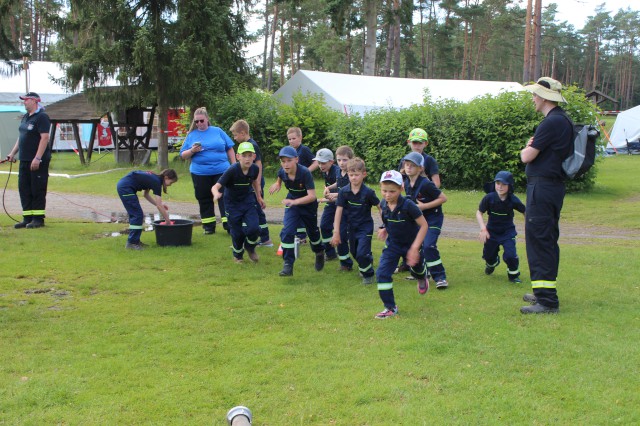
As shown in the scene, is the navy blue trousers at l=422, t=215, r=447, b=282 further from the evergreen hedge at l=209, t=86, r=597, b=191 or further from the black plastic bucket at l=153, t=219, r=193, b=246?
the evergreen hedge at l=209, t=86, r=597, b=191

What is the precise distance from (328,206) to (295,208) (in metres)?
0.82

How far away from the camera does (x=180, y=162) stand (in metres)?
25.9

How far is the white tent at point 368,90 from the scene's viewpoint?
25.3 m

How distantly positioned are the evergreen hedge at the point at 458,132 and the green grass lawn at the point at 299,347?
31.3ft

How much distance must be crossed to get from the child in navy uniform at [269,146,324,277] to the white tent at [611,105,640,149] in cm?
3376

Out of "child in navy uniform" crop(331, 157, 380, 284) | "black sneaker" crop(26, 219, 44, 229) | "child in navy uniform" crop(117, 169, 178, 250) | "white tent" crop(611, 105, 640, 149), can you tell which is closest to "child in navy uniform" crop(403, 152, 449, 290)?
"child in navy uniform" crop(331, 157, 380, 284)

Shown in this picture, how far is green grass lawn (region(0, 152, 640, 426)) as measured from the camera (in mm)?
4211

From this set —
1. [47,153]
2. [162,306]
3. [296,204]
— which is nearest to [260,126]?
[47,153]

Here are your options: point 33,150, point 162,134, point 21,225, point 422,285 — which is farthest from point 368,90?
point 422,285

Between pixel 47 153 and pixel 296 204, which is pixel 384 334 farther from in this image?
pixel 47 153

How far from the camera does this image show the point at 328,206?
359 inches

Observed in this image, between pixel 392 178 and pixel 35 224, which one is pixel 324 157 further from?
pixel 35 224

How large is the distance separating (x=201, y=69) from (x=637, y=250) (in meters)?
16.9

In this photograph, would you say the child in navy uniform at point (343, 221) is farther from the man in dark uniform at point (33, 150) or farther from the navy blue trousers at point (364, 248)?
the man in dark uniform at point (33, 150)
